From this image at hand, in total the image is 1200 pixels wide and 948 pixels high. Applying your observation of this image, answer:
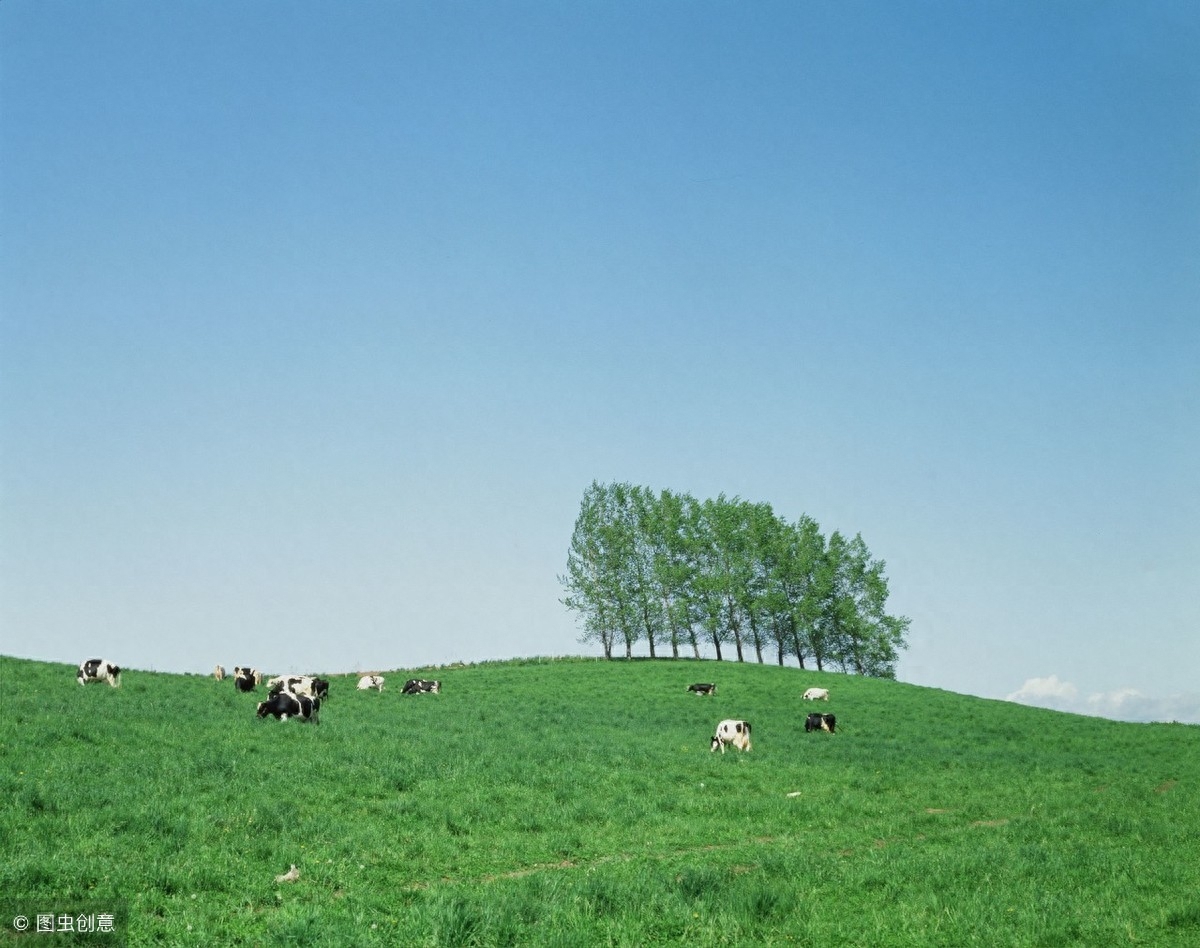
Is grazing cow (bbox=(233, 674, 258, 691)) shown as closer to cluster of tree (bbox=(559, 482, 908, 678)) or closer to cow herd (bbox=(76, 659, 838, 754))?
cow herd (bbox=(76, 659, 838, 754))

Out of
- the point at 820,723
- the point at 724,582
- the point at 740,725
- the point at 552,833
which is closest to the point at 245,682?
the point at 740,725

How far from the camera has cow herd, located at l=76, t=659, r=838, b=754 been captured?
105 feet

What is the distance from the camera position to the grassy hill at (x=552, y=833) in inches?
456

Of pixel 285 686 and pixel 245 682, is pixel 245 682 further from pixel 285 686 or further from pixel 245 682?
pixel 285 686

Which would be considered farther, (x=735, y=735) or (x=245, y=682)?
(x=245, y=682)

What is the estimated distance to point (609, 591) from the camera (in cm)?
8962

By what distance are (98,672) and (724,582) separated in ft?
188

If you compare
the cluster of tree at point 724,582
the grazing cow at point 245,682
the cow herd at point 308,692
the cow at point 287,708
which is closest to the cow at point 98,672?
the cow herd at point 308,692

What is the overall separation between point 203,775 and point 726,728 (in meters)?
18.6

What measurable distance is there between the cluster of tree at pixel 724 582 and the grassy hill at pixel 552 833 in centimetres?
4961

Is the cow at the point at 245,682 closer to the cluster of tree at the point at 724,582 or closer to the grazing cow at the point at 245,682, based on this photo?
Answer: the grazing cow at the point at 245,682

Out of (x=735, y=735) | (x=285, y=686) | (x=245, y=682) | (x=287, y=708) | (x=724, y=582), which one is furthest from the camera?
(x=724, y=582)

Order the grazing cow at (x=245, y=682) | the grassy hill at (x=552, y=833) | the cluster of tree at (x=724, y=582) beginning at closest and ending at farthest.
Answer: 1. the grassy hill at (x=552, y=833)
2. the grazing cow at (x=245, y=682)
3. the cluster of tree at (x=724, y=582)

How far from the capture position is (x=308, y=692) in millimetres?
40844
